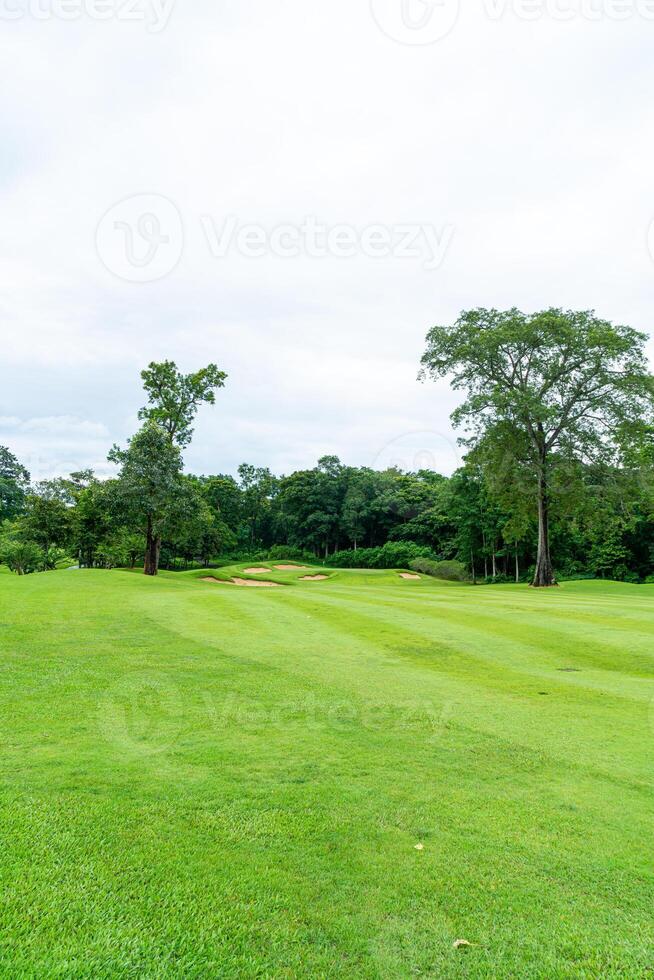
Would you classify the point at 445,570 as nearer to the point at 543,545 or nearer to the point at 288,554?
the point at 543,545

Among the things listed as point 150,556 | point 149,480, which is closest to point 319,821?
point 149,480

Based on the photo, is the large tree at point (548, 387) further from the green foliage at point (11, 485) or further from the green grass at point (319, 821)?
the green foliage at point (11, 485)

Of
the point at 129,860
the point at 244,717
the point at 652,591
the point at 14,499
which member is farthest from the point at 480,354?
the point at 14,499

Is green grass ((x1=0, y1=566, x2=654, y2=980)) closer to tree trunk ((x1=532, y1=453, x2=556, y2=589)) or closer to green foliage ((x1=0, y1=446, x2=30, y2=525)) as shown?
tree trunk ((x1=532, y1=453, x2=556, y2=589))

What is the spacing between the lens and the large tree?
31125 mm

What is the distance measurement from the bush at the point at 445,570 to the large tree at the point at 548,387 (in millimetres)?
17206

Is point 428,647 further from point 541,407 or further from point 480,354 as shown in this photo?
point 480,354

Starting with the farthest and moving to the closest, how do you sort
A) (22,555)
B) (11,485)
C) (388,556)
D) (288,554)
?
(11,485), (288,554), (388,556), (22,555)

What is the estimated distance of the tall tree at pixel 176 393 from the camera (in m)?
41.2

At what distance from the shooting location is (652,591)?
3070cm

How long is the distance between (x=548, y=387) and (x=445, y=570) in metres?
22.8

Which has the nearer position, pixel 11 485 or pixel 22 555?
pixel 22 555

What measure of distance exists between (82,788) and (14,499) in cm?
9897

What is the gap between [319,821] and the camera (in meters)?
3.62
